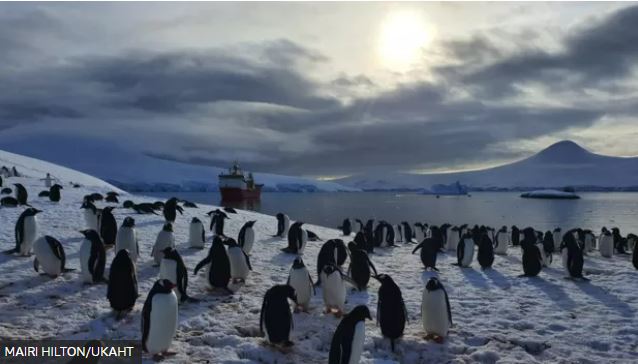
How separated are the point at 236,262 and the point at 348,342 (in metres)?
4.39

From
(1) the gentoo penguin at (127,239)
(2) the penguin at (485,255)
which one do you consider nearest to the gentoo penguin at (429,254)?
(2) the penguin at (485,255)

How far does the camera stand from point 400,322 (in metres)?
6.73

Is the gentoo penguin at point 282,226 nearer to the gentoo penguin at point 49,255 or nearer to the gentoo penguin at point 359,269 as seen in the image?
the gentoo penguin at point 359,269

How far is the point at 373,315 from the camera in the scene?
804cm

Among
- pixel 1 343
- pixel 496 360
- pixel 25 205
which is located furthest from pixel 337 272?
pixel 25 205

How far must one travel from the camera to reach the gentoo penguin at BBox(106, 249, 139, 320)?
6.78 meters

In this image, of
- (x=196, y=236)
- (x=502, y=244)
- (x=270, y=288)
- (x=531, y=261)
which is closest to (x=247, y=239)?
(x=196, y=236)

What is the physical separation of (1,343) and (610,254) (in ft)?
62.2

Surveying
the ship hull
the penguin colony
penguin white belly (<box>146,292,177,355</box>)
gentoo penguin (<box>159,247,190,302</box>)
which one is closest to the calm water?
the ship hull

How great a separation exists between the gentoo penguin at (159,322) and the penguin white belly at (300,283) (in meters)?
2.41

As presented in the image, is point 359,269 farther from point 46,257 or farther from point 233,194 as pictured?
point 233,194

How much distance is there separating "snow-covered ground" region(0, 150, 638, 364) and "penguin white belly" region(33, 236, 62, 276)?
24cm

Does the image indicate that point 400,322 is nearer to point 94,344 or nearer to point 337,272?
point 337,272

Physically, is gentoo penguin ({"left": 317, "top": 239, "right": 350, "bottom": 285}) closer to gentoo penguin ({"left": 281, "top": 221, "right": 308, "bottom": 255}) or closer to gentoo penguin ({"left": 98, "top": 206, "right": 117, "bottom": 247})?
gentoo penguin ({"left": 281, "top": 221, "right": 308, "bottom": 255})
